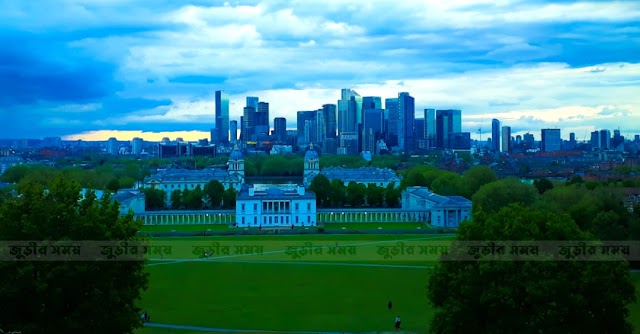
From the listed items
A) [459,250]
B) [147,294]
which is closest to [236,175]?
[147,294]

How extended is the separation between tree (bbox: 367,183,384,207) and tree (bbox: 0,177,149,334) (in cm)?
6284

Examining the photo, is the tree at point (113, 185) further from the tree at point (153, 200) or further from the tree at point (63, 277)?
the tree at point (63, 277)

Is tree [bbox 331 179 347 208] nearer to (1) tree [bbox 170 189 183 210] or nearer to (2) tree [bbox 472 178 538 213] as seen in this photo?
(1) tree [bbox 170 189 183 210]

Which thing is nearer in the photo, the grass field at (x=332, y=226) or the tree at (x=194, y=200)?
the grass field at (x=332, y=226)

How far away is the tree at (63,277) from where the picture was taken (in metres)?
21.4

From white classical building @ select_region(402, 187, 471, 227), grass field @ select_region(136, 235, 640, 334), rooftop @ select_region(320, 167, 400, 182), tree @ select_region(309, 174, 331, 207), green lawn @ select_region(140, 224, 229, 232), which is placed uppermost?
rooftop @ select_region(320, 167, 400, 182)

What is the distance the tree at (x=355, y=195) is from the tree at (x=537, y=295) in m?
61.3

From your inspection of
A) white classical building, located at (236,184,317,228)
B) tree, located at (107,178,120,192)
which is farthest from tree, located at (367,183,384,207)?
tree, located at (107,178,120,192)

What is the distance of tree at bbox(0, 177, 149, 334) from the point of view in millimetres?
21406

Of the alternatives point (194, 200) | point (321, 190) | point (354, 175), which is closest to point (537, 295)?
point (321, 190)

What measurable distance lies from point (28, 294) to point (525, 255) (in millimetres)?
14178

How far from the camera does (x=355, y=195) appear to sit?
8544 cm

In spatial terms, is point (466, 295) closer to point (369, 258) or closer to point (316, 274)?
point (316, 274)

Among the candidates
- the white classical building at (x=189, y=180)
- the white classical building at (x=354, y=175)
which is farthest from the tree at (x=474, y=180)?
the white classical building at (x=189, y=180)
